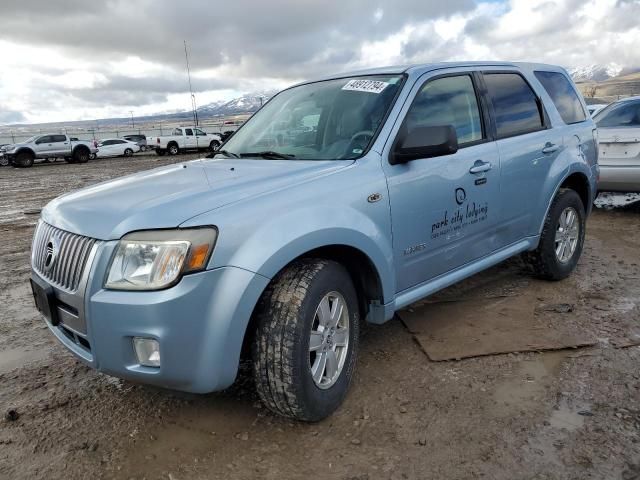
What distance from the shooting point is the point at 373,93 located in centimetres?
331

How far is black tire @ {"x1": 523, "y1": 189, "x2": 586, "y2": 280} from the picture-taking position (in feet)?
14.4

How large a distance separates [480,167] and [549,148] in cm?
107

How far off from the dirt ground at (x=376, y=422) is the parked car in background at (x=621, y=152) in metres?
3.78

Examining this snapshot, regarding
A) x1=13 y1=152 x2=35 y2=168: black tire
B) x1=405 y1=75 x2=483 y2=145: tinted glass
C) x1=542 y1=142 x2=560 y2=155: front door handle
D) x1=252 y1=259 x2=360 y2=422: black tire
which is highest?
x1=13 y1=152 x2=35 y2=168: black tire

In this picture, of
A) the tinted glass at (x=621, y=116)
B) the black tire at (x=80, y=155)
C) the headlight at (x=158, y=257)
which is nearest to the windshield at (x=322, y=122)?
the headlight at (x=158, y=257)

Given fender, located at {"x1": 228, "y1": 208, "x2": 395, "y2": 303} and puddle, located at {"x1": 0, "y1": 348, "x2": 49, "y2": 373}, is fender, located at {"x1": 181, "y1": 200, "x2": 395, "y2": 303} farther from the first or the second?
puddle, located at {"x1": 0, "y1": 348, "x2": 49, "y2": 373}

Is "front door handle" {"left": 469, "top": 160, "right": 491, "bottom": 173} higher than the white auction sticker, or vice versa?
the white auction sticker

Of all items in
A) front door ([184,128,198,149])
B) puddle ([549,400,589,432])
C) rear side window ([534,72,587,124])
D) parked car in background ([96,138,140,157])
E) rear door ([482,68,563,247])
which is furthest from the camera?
front door ([184,128,198,149])

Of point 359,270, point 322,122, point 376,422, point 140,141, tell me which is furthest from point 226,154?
point 140,141

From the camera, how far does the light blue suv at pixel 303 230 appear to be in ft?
7.30

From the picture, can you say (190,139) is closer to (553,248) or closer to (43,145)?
(43,145)

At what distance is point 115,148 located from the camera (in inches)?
1297

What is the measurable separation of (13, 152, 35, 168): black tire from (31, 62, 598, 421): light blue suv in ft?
85.8

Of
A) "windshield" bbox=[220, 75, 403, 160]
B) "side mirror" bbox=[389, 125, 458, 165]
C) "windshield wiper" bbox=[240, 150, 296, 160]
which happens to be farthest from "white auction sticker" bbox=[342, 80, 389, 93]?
"windshield wiper" bbox=[240, 150, 296, 160]
